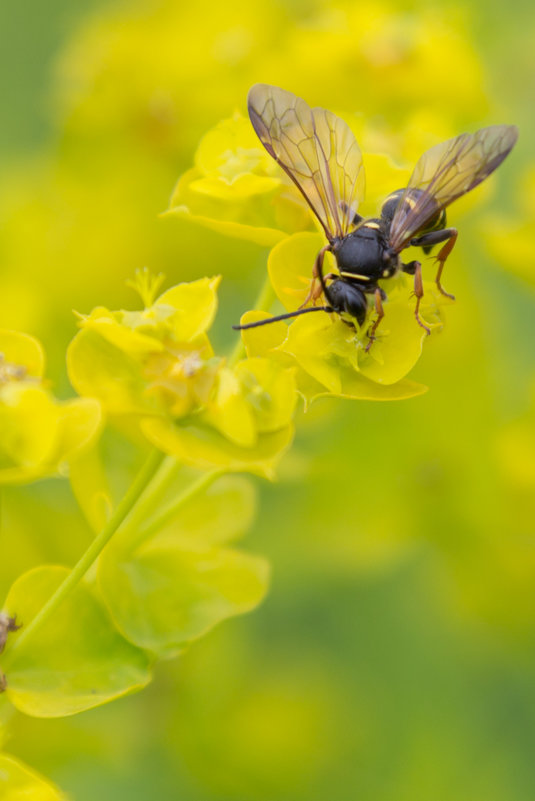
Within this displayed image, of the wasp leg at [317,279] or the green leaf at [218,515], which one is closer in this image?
the wasp leg at [317,279]


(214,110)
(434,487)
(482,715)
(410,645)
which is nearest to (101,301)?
(214,110)

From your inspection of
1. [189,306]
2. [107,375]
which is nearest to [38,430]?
[107,375]

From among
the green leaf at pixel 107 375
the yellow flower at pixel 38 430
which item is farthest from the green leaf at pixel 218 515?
the yellow flower at pixel 38 430

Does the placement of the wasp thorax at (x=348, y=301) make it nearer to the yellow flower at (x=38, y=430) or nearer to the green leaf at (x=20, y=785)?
the yellow flower at (x=38, y=430)

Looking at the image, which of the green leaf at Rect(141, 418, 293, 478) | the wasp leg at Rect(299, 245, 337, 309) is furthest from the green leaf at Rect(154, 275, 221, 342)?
the wasp leg at Rect(299, 245, 337, 309)

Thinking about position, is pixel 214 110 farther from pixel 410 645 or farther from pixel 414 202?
pixel 410 645

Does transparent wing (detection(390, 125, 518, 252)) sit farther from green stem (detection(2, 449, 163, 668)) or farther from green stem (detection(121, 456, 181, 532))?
green stem (detection(2, 449, 163, 668))
